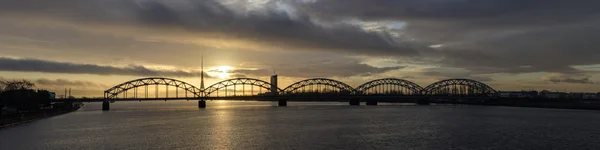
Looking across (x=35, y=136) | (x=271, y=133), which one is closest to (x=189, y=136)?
(x=271, y=133)

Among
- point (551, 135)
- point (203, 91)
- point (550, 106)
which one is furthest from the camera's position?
point (203, 91)

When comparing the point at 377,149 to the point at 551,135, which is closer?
the point at 377,149

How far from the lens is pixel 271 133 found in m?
53.7

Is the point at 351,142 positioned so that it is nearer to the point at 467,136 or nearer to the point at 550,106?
the point at 467,136

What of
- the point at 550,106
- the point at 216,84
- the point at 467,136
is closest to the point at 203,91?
the point at 216,84

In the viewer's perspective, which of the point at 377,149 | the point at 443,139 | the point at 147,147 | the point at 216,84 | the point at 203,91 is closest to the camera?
the point at 377,149

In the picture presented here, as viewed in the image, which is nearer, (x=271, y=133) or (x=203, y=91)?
(x=271, y=133)

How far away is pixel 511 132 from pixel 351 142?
21455 millimetres

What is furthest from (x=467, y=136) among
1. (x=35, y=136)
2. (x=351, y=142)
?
(x=35, y=136)

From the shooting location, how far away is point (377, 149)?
38688 mm

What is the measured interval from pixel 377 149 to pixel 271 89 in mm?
161829

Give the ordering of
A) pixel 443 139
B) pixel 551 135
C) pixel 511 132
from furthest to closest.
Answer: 1. pixel 511 132
2. pixel 551 135
3. pixel 443 139

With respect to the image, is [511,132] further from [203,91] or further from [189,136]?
[203,91]

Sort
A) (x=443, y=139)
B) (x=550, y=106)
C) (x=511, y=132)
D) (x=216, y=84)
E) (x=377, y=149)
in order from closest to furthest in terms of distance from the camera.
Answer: (x=377, y=149)
(x=443, y=139)
(x=511, y=132)
(x=550, y=106)
(x=216, y=84)
